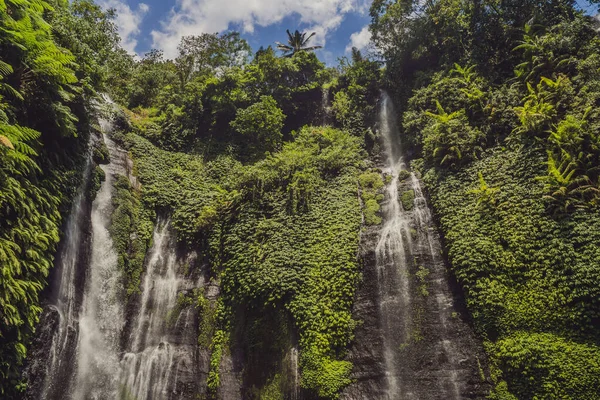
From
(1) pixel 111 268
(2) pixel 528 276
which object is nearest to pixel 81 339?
(1) pixel 111 268

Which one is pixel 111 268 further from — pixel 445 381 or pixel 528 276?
pixel 528 276

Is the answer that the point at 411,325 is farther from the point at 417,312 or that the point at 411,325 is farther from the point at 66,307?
the point at 66,307

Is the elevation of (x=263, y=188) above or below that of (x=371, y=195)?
above

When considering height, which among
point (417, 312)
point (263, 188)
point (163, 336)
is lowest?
point (163, 336)

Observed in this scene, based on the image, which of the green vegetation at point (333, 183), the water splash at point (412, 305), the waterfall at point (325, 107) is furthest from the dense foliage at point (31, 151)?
the waterfall at point (325, 107)

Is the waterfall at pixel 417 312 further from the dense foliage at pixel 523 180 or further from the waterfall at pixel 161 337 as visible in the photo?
the waterfall at pixel 161 337

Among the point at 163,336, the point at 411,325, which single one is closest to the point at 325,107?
the point at 411,325
